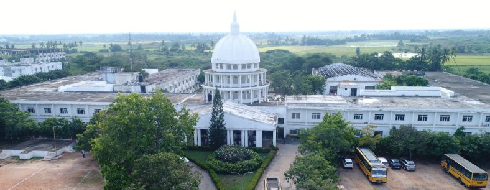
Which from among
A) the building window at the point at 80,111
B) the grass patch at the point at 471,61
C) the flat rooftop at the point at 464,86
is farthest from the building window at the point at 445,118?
the grass patch at the point at 471,61

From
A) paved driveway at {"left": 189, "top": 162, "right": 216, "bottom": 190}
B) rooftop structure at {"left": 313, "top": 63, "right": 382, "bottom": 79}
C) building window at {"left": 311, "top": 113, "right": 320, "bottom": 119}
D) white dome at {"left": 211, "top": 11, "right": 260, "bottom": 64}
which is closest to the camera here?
paved driveway at {"left": 189, "top": 162, "right": 216, "bottom": 190}

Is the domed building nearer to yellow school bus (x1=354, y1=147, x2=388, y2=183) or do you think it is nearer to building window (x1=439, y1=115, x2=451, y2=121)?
yellow school bus (x1=354, y1=147, x2=388, y2=183)

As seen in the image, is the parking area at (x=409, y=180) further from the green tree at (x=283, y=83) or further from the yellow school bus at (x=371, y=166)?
the green tree at (x=283, y=83)

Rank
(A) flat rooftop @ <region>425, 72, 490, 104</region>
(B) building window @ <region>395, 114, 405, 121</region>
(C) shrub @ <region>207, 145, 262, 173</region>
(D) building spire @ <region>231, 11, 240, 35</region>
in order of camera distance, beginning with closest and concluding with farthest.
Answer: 1. (C) shrub @ <region>207, 145, 262, 173</region>
2. (B) building window @ <region>395, 114, 405, 121</region>
3. (D) building spire @ <region>231, 11, 240, 35</region>
4. (A) flat rooftop @ <region>425, 72, 490, 104</region>

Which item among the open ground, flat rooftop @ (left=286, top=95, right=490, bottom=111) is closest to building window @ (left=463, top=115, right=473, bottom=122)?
flat rooftop @ (left=286, top=95, right=490, bottom=111)

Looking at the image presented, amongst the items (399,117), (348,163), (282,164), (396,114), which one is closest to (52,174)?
(282,164)

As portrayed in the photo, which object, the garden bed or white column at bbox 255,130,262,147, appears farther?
white column at bbox 255,130,262,147

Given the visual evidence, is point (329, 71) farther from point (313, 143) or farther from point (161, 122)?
point (161, 122)
